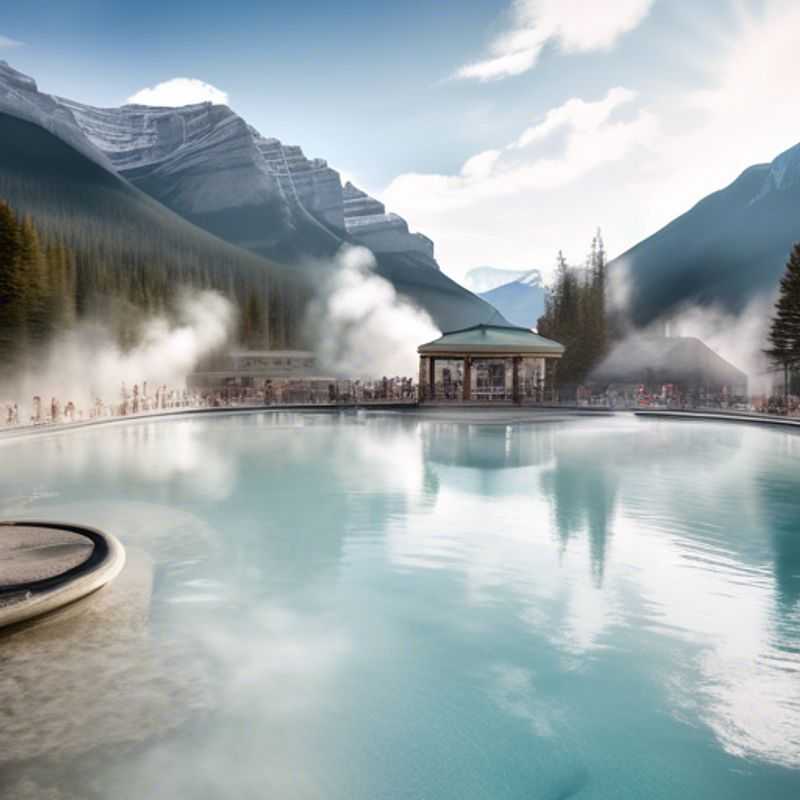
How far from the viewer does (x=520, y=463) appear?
19.4 metres

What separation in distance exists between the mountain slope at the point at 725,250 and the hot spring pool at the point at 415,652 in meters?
151

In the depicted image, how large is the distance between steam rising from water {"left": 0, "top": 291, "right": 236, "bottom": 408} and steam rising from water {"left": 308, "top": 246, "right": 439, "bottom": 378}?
13.2 metres

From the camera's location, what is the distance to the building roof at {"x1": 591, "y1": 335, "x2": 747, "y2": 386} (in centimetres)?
4538

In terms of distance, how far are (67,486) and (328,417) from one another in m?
20.1

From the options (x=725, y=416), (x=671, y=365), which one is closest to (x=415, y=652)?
(x=725, y=416)

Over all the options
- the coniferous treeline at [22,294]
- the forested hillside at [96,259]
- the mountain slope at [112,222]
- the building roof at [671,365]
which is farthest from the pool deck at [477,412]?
the mountain slope at [112,222]

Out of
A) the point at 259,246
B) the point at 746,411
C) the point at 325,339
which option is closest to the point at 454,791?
the point at 746,411

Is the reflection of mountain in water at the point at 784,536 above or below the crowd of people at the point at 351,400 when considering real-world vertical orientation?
below

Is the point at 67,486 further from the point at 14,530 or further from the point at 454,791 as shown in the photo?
the point at 454,791

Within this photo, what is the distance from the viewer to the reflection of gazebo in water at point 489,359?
35.2 m

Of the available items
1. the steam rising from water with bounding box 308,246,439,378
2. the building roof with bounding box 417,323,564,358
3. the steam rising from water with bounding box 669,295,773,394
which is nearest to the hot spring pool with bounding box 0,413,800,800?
the building roof with bounding box 417,323,564,358

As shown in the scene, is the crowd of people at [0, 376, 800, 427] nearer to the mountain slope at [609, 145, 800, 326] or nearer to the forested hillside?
the forested hillside

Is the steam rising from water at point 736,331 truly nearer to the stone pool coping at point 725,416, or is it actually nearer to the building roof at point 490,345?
the stone pool coping at point 725,416

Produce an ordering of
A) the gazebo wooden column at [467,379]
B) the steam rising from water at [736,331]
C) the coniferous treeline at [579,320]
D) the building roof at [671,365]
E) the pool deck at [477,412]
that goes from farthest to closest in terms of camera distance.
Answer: the steam rising from water at [736,331]
the coniferous treeline at [579,320]
the building roof at [671,365]
the gazebo wooden column at [467,379]
the pool deck at [477,412]
